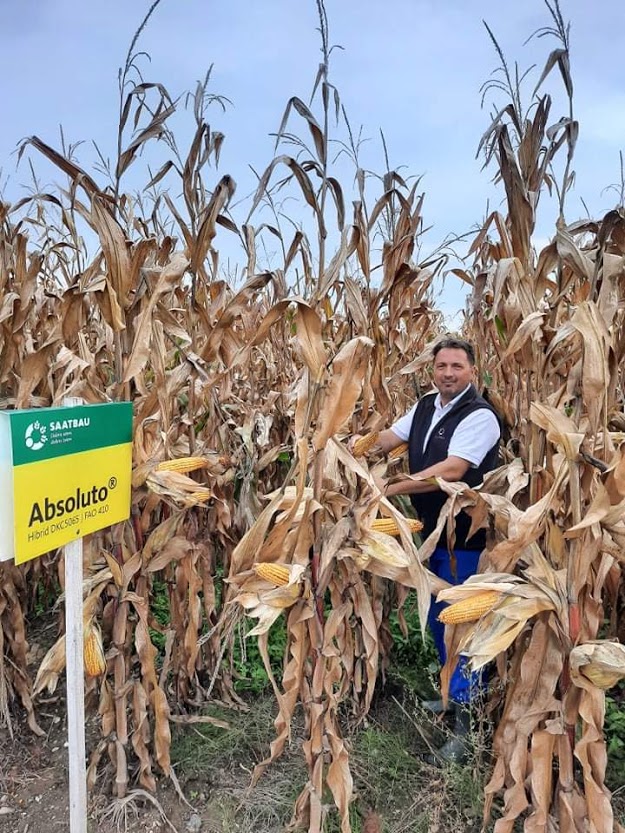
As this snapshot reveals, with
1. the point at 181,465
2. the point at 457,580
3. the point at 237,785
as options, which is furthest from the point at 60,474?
the point at 457,580

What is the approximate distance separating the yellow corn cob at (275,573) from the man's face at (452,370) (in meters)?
1.47

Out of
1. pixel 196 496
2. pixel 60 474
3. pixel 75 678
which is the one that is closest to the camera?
pixel 60 474

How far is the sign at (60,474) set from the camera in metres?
1.72

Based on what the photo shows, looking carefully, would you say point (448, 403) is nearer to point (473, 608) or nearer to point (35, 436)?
point (473, 608)

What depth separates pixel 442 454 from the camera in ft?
9.91

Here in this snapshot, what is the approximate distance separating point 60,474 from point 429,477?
1515 mm

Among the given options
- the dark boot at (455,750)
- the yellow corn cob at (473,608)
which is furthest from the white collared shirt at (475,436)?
the dark boot at (455,750)

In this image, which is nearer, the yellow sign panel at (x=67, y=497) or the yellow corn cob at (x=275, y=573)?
→ the yellow sign panel at (x=67, y=497)

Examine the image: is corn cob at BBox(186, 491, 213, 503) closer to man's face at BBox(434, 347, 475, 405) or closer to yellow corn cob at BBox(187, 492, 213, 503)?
yellow corn cob at BBox(187, 492, 213, 503)

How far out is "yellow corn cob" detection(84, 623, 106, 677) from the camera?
233cm

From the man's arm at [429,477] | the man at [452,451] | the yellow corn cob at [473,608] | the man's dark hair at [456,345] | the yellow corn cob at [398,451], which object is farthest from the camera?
the yellow corn cob at [398,451]

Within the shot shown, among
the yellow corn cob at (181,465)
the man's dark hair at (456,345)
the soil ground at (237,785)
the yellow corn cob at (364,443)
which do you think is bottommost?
the soil ground at (237,785)

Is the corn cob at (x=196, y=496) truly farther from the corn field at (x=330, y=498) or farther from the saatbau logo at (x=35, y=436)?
the saatbau logo at (x=35, y=436)

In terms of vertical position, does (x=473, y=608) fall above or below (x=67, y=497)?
below
